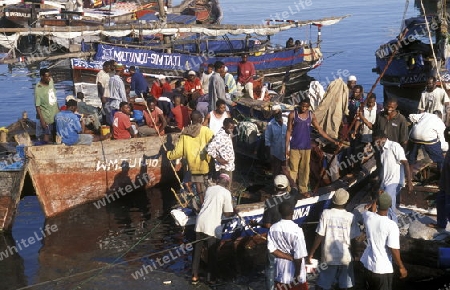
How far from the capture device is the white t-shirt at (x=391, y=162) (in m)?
10.9

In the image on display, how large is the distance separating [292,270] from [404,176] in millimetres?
3419

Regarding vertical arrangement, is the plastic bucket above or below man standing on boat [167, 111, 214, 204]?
below

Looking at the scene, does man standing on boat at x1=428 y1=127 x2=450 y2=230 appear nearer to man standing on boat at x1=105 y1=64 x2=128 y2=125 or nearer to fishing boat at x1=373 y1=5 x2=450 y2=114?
man standing on boat at x1=105 y1=64 x2=128 y2=125

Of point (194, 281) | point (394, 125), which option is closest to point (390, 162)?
Result: point (394, 125)

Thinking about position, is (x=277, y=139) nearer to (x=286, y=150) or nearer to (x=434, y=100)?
(x=286, y=150)

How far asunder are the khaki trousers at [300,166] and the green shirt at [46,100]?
6005 millimetres

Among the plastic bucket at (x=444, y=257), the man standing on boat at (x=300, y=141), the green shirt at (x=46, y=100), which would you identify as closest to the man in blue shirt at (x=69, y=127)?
the green shirt at (x=46, y=100)

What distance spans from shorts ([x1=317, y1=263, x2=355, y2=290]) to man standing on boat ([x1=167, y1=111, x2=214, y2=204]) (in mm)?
3491

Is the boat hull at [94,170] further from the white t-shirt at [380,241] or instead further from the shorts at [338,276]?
the white t-shirt at [380,241]

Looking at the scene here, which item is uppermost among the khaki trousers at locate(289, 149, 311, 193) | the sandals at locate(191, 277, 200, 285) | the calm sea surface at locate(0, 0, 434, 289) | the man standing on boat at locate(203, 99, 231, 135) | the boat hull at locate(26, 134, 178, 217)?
the man standing on boat at locate(203, 99, 231, 135)

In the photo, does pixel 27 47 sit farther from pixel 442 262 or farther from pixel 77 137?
pixel 442 262

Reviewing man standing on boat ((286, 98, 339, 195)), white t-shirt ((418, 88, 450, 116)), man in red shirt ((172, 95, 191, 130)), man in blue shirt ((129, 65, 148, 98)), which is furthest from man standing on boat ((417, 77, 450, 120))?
man in blue shirt ((129, 65, 148, 98))

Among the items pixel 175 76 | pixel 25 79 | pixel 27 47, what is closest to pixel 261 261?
pixel 175 76

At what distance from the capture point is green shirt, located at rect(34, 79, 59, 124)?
15273 mm
